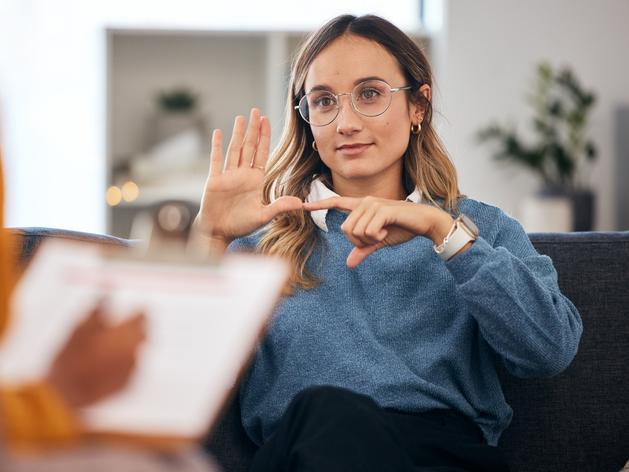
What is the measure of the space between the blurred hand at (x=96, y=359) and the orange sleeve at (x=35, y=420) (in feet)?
0.03

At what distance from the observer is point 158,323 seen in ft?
1.98

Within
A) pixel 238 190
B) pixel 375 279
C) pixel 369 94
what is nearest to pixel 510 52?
pixel 369 94

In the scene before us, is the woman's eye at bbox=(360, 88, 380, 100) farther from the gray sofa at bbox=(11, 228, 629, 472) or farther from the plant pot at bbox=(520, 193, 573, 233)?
the plant pot at bbox=(520, 193, 573, 233)

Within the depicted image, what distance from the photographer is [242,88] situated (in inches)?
220

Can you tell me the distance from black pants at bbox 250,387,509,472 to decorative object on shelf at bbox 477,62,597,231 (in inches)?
149

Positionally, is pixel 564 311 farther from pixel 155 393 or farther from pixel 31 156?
pixel 31 156

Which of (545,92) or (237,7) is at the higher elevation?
(237,7)

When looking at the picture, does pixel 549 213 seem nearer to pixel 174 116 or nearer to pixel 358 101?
pixel 174 116

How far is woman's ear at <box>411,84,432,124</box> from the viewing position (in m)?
1.76

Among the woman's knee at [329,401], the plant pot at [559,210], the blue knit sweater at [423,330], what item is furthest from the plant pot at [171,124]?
the woman's knee at [329,401]

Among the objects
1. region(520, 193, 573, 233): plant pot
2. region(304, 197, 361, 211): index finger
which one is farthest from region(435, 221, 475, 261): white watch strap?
region(520, 193, 573, 233): plant pot

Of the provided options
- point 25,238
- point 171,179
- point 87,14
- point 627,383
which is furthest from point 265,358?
point 87,14

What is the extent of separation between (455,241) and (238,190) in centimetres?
35

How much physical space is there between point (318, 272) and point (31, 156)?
392 centimetres
